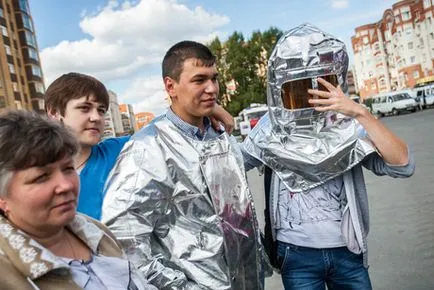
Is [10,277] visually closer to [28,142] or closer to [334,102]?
[28,142]

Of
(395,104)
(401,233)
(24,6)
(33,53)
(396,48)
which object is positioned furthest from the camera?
(396,48)

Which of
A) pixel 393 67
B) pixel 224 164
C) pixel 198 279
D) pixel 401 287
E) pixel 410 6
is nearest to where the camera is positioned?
pixel 198 279

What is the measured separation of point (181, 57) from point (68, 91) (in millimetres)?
612

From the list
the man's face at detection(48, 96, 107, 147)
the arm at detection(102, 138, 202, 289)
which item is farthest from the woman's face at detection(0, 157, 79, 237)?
the man's face at detection(48, 96, 107, 147)

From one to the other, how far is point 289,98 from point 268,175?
1.33 ft

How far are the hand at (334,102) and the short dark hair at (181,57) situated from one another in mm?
524

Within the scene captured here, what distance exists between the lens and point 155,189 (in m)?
1.77

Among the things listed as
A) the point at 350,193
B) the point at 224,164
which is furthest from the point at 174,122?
the point at 350,193

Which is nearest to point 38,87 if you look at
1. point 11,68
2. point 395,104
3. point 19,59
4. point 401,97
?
point 19,59

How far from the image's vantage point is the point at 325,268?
2.16m

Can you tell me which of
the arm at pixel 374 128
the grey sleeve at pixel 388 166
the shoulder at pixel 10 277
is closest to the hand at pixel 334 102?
the arm at pixel 374 128

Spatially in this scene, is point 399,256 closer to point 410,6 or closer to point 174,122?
point 174,122

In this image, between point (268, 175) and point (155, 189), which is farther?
point (268, 175)

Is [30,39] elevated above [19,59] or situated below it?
above
